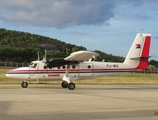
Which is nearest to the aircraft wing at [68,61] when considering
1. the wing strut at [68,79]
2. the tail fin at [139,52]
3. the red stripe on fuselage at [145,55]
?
the wing strut at [68,79]

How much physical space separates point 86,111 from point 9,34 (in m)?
186

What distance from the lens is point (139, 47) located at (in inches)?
1227

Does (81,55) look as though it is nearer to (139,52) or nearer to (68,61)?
(68,61)

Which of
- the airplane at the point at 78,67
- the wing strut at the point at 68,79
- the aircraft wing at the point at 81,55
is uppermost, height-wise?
the aircraft wing at the point at 81,55

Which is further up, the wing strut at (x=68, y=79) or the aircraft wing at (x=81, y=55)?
the aircraft wing at (x=81, y=55)

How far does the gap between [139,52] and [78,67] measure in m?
6.29

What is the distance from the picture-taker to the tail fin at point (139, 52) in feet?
102

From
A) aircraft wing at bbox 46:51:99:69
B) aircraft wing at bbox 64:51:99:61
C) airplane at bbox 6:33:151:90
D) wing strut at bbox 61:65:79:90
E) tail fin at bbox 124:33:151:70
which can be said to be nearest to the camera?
aircraft wing at bbox 64:51:99:61

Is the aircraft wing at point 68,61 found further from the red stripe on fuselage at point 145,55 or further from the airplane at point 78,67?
the red stripe on fuselage at point 145,55

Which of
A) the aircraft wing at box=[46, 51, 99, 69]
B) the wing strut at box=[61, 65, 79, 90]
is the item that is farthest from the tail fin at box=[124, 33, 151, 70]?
the wing strut at box=[61, 65, 79, 90]

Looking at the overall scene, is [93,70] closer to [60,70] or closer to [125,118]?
[60,70]

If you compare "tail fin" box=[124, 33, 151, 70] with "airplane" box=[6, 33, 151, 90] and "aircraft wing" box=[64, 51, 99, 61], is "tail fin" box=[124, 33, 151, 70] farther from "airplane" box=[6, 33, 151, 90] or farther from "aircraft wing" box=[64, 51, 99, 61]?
"aircraft wing" box=[64, 51, 99, 61]

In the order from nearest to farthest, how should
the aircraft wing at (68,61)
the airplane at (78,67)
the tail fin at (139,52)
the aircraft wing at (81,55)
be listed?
Result: the aircraft wing at (81,55)
the aircraft wing at (68,61)
the airplane at (78,67)
the tail fin at (139,52)

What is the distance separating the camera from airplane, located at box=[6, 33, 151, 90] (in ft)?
93.1
